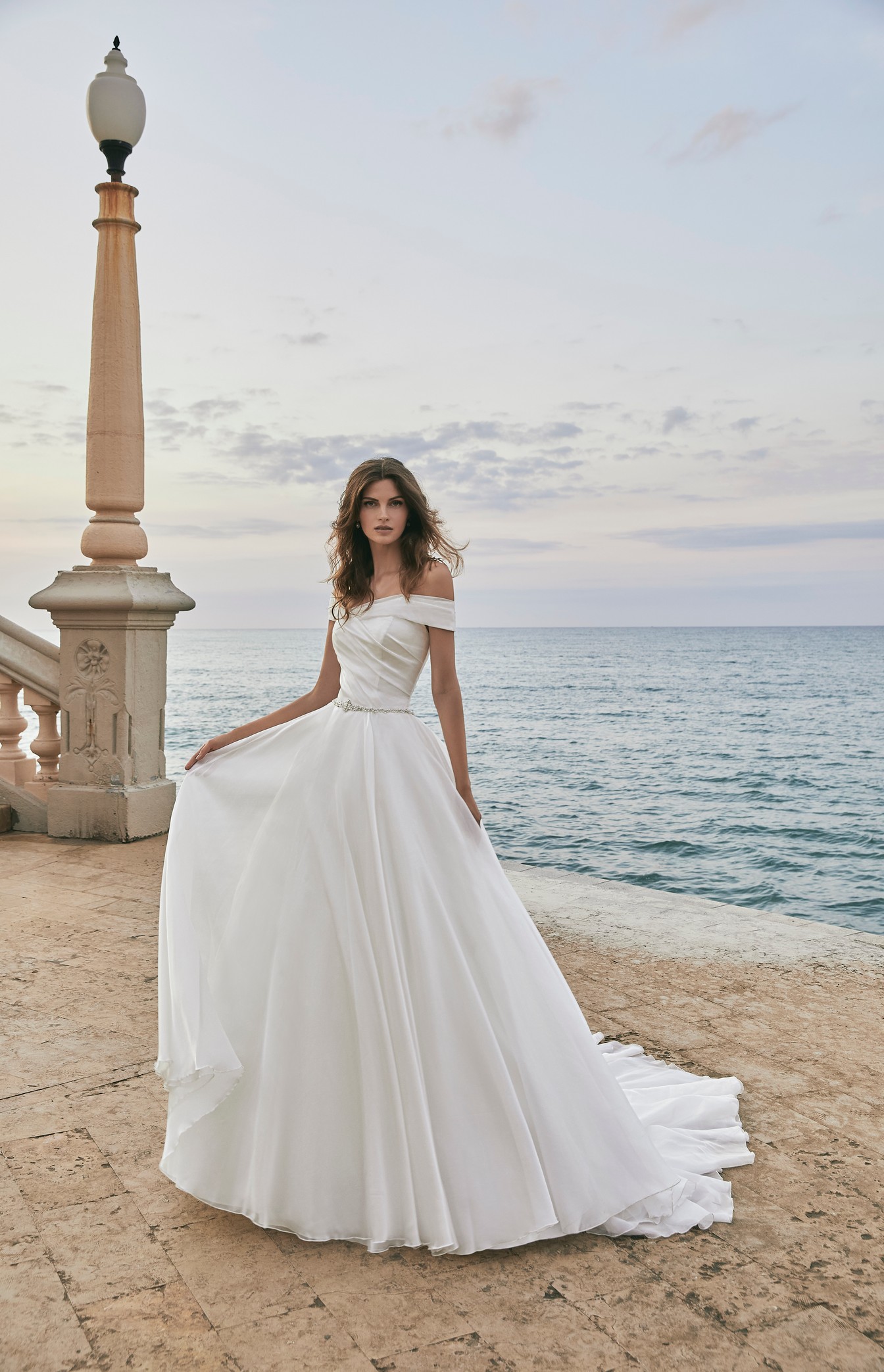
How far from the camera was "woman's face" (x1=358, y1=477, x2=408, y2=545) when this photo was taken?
2527 mm

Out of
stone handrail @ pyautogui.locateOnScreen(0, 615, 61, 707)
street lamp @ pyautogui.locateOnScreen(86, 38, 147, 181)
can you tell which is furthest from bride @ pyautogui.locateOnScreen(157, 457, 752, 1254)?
street lamp @ pyautogui.locateOnScreen(86, 38, 147, 181)

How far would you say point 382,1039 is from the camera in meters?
2.17

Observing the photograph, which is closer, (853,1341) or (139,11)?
(853,1341)

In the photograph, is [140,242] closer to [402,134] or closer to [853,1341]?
[853,1341]

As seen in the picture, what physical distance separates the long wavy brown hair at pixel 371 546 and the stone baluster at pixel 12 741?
486cm

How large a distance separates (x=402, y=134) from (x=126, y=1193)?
16.4 metres

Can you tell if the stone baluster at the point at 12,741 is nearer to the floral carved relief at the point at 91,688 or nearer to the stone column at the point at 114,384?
the floral carved relief at the point at 91,688

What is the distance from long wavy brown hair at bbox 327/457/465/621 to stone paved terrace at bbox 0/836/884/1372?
1.57 meters

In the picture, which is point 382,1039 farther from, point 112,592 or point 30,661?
point 30,661

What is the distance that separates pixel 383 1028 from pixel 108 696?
464 centimetres

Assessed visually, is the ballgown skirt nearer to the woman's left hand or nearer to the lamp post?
the woman's left hand

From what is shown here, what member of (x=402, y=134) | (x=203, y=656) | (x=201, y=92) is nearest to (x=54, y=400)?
(x=402, y=134)

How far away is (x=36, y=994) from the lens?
3762 millimetres

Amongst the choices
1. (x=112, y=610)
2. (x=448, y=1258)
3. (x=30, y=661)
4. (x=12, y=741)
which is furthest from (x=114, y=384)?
(x=448, y=1258)
